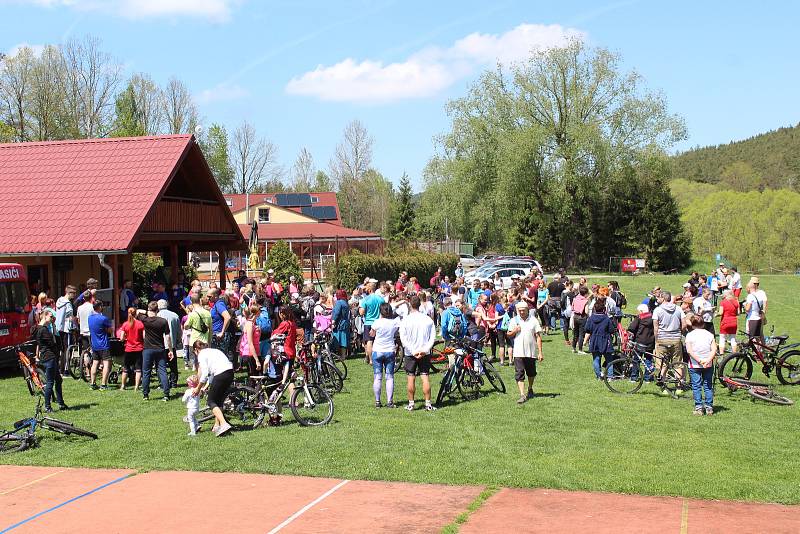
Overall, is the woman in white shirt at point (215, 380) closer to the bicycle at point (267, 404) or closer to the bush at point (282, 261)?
the bicycle at point (267, 404)

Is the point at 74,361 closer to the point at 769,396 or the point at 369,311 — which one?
the point at 369,311

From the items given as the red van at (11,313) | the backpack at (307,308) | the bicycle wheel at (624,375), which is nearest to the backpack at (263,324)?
the backpack at (307,308)

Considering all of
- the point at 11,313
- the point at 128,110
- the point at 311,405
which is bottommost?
the point at 311,405

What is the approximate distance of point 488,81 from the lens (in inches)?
2420

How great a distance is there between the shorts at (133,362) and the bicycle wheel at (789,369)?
11.6 metres

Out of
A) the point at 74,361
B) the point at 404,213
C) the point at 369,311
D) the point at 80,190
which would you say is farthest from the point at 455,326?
the point at 404,213

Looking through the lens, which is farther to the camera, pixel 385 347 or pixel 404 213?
pixel 404 213

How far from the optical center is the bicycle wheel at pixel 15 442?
11539mm

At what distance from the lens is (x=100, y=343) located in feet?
51.4

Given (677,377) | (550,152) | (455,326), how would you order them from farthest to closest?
1. (550,152)
2. (455,326)
3. (677,377)

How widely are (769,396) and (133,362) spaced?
11.0 metres

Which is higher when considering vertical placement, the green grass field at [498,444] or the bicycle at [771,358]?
the bicycle at [771,358]

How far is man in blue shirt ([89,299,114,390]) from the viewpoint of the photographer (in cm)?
1569

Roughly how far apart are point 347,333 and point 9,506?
33.7 feet
